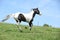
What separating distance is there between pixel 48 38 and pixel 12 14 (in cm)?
683

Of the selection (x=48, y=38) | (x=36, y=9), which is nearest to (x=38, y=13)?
(x=36, y=9)

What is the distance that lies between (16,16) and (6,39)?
665 centimetres

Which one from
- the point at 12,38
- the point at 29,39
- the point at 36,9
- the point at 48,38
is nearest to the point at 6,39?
the point at 12,38

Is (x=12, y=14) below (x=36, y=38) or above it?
above

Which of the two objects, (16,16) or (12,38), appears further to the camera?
(16,16)

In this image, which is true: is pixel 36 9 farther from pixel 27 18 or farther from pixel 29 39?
pixel 29 39

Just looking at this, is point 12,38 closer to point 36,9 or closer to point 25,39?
point 25,39

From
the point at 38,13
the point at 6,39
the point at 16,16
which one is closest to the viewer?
the point at 6,39

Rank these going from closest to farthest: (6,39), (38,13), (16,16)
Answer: (6,39) < (16,16) < (38,13)

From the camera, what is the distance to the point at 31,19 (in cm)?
2211

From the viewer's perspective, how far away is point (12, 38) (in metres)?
15.8

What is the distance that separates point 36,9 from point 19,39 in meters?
7.86

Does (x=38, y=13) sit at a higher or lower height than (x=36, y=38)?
higher

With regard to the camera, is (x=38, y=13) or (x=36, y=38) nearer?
(x=36, y=38)
